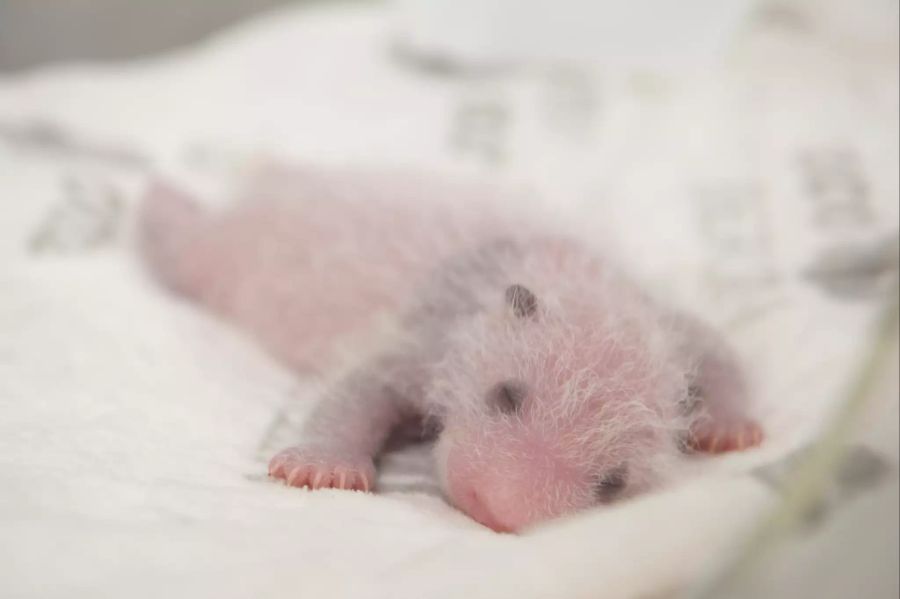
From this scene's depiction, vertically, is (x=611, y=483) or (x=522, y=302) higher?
(x=522, y=302)

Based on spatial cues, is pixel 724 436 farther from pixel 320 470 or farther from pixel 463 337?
pixel 320 470

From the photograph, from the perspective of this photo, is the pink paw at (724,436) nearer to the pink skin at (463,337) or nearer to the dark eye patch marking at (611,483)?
the pink skin at (463,337)

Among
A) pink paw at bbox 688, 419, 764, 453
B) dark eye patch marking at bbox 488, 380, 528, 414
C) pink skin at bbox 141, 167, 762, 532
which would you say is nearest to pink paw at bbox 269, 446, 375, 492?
pink skin at bbox 141, 167, 762, 532

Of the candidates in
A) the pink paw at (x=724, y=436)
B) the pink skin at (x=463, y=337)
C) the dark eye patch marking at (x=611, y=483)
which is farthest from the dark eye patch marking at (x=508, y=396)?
the pink paw at (x=724, y=436)

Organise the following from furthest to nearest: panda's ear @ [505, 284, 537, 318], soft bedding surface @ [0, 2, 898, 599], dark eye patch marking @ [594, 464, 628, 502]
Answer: panda's ear @ [505, 284, 537, 318], dark eye patch marking @ [594, 464, 628, 502], soft bedding surface @ [0, 2, 898, 599]

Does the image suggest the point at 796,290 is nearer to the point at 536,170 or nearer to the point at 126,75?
the point at 536,170

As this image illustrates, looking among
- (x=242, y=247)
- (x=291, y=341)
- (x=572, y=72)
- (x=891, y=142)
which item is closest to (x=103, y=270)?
(x=242, y=247)

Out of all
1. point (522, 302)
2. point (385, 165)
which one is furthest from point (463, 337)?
point (385, 165)

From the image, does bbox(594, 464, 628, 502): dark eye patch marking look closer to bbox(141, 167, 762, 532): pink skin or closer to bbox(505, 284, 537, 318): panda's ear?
bbox(141, 167, 762, 532): pink skin
